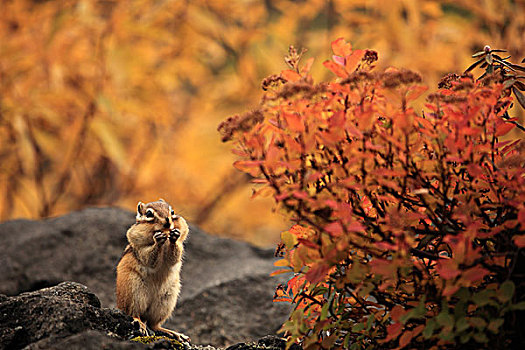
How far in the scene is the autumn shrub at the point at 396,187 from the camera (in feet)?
4.04

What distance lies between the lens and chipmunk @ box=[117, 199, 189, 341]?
2027 millimetres

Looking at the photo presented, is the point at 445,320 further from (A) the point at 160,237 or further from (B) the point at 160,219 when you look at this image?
(B) the point at 160,219

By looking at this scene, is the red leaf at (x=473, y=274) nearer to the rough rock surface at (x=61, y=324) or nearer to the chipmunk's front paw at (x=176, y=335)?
the rough rock surface at (x=61, y=324)

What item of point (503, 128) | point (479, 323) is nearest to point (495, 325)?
point (479, 323)

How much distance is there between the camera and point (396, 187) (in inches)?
52.5

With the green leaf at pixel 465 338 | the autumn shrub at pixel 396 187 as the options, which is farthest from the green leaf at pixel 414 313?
the green leaf at pixel 465 338

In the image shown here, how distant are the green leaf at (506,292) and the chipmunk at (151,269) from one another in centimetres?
116

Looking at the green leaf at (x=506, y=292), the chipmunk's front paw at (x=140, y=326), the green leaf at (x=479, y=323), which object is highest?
the green leaf at (x=506, y=292)

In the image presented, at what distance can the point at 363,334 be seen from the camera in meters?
1.55

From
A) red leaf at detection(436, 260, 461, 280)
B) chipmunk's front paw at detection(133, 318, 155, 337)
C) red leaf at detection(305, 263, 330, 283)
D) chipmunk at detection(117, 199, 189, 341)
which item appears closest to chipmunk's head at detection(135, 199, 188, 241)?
chipmunk at detection(117, 199, 189, 341)

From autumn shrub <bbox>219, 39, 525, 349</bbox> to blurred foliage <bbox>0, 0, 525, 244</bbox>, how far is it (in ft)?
7.61

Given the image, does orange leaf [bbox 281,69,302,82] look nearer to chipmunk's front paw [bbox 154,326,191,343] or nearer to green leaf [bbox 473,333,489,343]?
green leaf [bbox 473,333,489,343]

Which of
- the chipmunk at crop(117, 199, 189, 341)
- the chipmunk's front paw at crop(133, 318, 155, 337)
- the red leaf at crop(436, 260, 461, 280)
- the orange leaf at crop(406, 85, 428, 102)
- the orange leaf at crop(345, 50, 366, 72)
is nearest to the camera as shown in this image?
the red leaf at crop(436, 260, 461, 280)

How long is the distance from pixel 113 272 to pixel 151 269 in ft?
3.74
